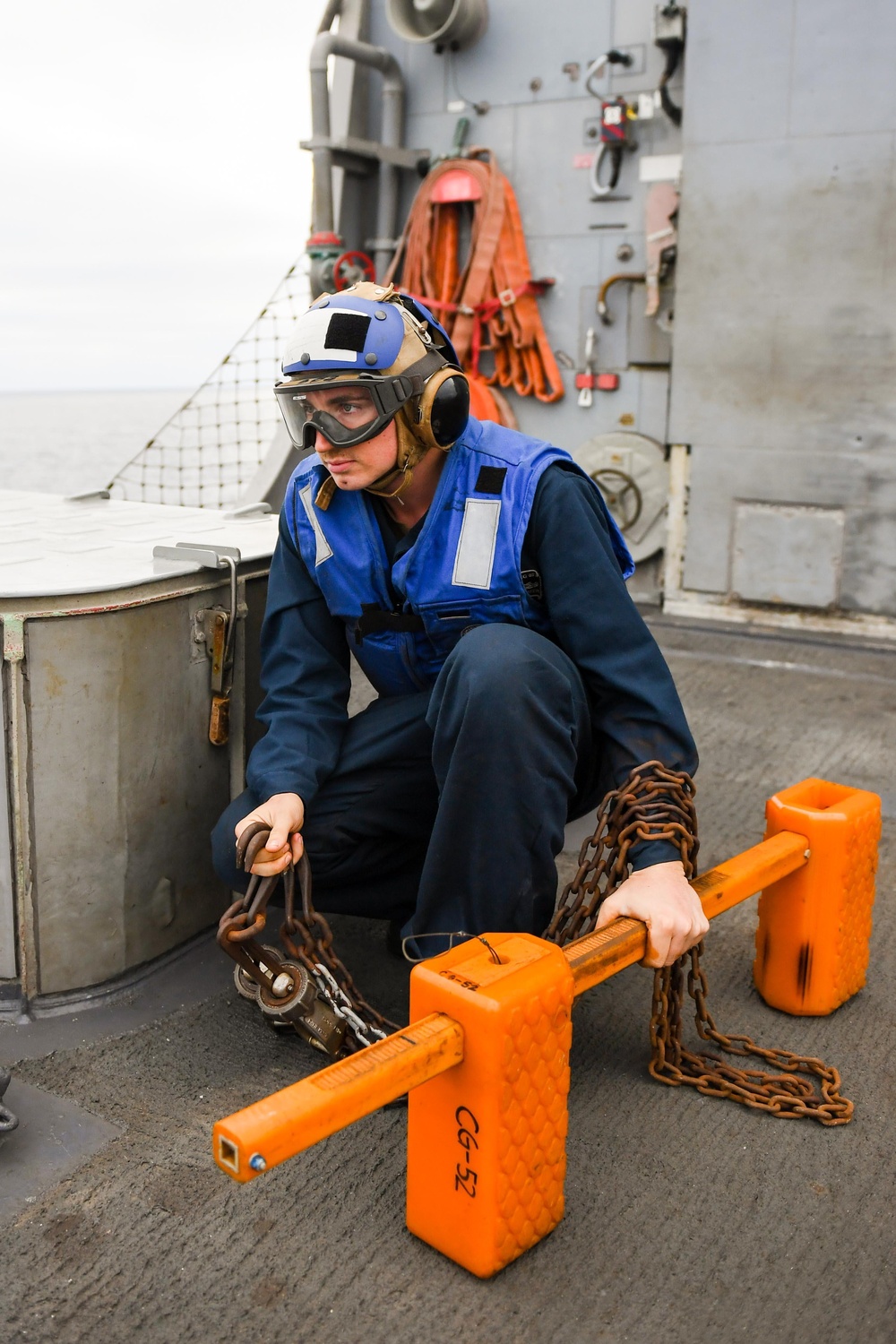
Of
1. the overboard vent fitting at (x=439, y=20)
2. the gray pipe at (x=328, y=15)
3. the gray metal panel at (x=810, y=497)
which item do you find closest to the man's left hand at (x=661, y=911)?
the gray metal panel at (x=810, y=497)

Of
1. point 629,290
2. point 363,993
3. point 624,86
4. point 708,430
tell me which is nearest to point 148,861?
point 363,993

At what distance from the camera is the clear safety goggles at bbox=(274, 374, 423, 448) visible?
1.84m

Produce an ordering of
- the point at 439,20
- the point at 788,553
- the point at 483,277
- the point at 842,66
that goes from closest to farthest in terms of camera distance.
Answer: the point at 842,66 → the point at 788,553 → the point at 439,20 → the point at 483,277

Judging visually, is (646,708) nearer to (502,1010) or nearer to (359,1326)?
(502,1010)

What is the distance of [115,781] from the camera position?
79.6 inches

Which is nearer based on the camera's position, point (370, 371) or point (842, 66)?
Answer: point (370, 371)

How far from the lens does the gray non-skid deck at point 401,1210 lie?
1.40 meters

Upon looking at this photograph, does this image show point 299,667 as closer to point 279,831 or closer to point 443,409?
point 279,831

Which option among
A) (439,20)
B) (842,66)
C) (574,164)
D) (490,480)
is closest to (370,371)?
(490,480)

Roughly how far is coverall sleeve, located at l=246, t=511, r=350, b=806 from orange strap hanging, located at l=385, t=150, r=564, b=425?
165 inches

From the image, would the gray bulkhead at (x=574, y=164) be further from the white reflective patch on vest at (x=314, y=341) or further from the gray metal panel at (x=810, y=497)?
the white reflective patch on vest at (x=314, y=341)

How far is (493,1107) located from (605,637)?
2.57 feet

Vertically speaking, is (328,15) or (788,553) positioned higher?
(328,15)

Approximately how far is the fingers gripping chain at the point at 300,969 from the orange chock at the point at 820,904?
0.71 m
